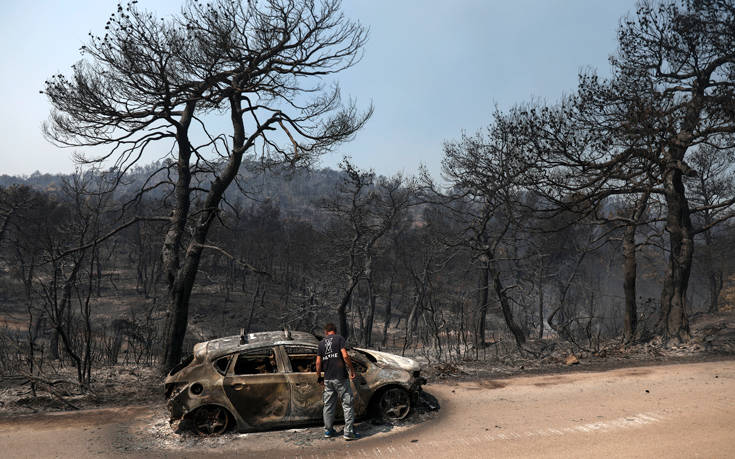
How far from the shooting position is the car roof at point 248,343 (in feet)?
24.8

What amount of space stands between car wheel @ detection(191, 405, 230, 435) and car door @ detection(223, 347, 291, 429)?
0.97ft

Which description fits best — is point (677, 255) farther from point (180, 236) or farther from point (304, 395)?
point (180, 236)

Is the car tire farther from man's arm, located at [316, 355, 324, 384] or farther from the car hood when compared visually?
man's arm, located at [316, 355, 324, 384]

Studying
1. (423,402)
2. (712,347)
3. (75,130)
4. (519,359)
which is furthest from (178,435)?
(712,347)

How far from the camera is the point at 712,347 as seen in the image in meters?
13.6

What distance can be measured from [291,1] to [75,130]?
6.05m

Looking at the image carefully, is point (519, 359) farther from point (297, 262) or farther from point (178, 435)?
point (297, 262)

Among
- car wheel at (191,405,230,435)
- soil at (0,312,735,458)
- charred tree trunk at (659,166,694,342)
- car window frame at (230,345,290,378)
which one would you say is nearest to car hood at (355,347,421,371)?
soil at (0,312,735,458)

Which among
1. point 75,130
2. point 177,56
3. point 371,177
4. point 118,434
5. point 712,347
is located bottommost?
point 118,434

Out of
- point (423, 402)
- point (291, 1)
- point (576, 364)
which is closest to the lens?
point (423, 402)

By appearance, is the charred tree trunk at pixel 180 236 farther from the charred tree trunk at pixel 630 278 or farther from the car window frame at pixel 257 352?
the charred tree trunk at pixel 630 278

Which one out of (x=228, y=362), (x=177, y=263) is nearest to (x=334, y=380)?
(x=228, y=362)

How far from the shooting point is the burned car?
7328 millimetres

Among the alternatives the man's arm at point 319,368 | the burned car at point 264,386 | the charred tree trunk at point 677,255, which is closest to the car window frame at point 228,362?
the burned car at point 264,386
